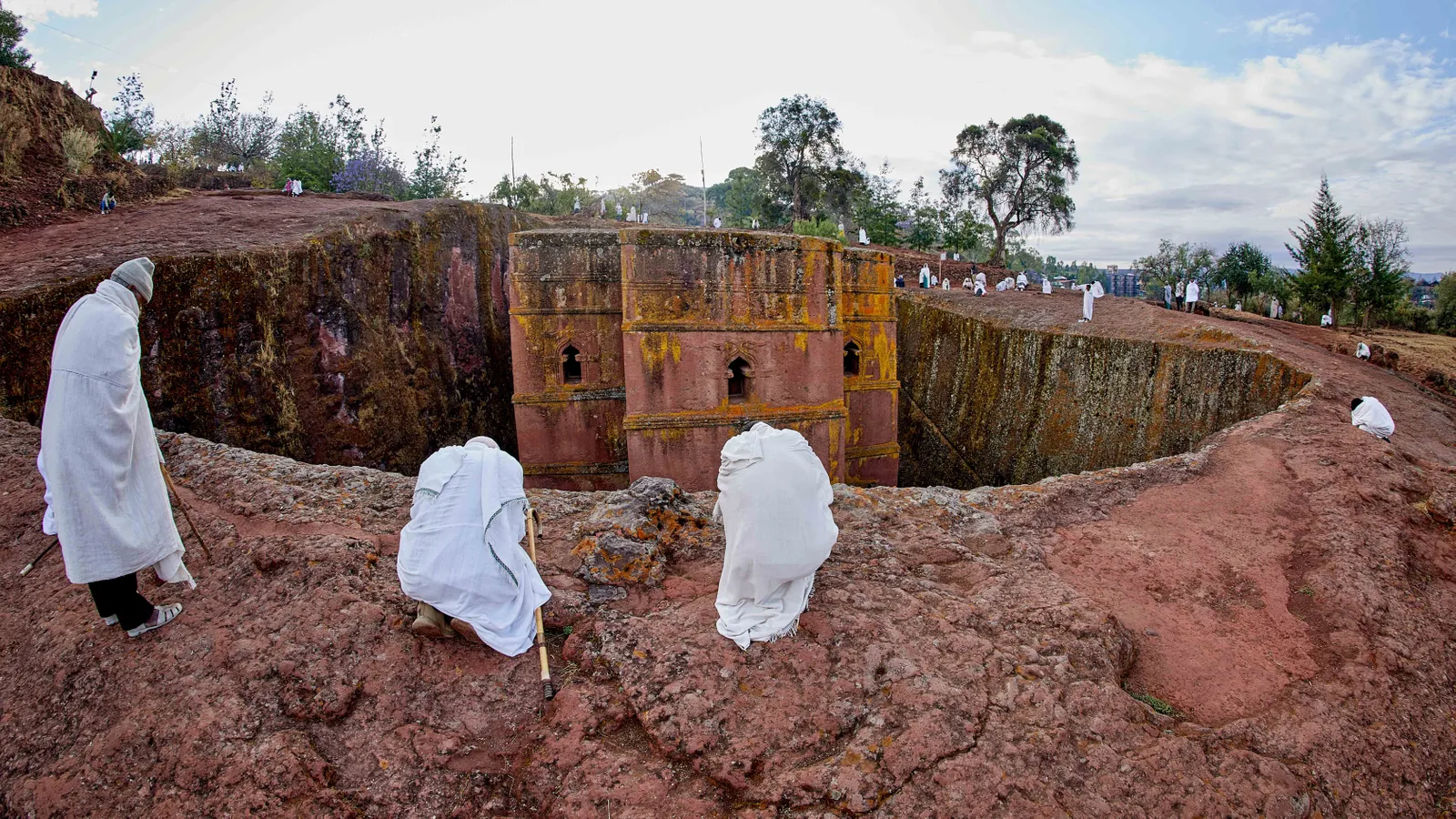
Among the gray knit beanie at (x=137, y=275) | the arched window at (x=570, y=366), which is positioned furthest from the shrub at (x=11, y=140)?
the gray knit beanie at (x=137, y=275)

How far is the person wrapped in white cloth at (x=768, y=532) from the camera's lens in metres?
3.48

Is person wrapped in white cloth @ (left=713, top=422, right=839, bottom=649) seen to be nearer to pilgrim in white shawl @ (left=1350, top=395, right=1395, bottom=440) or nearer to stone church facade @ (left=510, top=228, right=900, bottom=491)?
stone church facade @ (left=510, top=228, right=900, bottom=491)

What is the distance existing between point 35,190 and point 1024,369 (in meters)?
17.3

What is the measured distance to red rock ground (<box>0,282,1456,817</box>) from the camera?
104 inches

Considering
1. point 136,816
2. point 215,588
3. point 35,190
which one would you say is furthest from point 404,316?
point 136,816

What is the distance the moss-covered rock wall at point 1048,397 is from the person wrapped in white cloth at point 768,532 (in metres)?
9.66

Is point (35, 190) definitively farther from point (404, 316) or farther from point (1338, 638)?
point (1338, 638)

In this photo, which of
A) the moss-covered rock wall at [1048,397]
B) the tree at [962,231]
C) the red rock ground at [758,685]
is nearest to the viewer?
the red rock ground at [758,685]

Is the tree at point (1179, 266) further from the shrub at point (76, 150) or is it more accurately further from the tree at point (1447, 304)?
the shrub at point (76, 150)

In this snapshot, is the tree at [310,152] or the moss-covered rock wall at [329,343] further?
the tree at [310,152]

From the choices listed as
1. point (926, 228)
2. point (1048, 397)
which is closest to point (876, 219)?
point (926, 228)

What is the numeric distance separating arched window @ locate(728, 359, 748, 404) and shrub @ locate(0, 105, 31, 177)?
10.9 metres

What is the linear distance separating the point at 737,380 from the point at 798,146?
2162 cm

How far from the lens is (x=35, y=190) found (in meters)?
9.76
